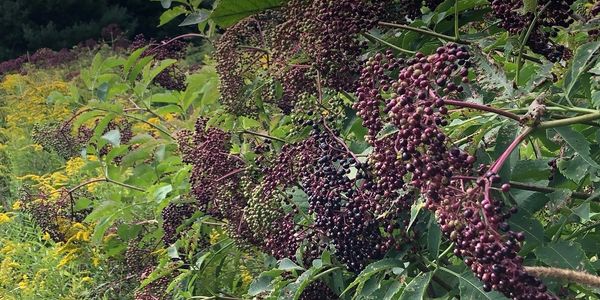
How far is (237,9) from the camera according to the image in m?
2.38

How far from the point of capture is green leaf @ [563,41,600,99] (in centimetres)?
176

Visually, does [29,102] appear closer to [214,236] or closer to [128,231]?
[128,231]

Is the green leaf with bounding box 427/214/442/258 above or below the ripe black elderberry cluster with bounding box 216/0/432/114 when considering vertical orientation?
below

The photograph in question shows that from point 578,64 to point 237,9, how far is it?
96 centimetres

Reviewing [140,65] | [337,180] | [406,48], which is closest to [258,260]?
[140,65]

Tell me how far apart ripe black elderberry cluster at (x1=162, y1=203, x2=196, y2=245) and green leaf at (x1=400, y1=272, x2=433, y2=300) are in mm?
1573

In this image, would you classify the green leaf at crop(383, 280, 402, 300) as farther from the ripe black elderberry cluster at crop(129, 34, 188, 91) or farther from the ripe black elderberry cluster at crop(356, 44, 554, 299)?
the ripe black elderberry cluster at crop(129, 34, 188, 91)

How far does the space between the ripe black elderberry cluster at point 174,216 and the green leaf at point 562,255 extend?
1.79m

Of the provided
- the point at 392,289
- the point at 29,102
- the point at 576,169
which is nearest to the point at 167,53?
the point at 392,289

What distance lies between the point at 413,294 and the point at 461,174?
505 millimetres

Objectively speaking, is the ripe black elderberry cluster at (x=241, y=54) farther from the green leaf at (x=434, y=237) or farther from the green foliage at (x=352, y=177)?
the green leaf at (x=434, y=237)

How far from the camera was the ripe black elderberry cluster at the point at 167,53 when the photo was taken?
353cm

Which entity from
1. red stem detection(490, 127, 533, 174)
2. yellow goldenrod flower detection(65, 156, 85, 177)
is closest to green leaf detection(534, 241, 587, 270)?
red stem detection(490, 127, 533, 174)

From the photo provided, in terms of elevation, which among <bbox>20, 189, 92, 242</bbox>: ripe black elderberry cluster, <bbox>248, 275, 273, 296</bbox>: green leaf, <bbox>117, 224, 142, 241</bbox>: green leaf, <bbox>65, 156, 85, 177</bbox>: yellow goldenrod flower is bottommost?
<bbox>65, 156, 85, 177</bbox>: yellow goldenrod flower
